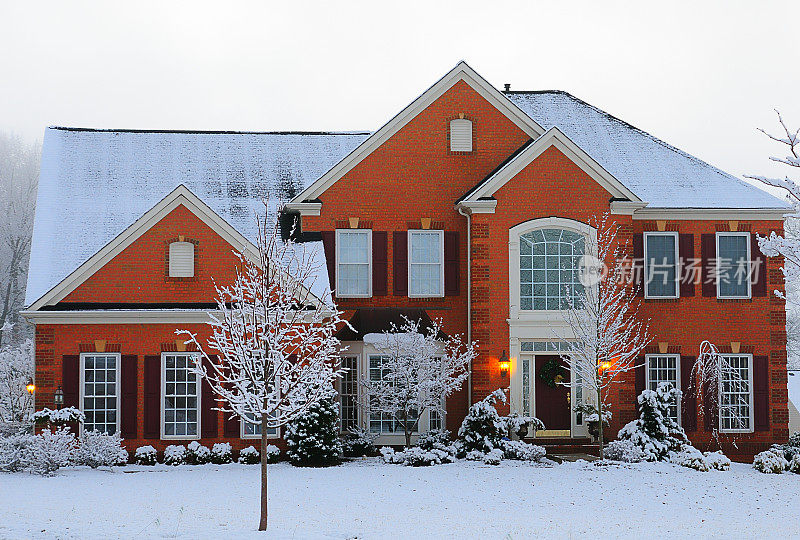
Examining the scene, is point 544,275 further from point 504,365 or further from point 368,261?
point 368,261

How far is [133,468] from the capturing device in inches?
865

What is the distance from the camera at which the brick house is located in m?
23.0

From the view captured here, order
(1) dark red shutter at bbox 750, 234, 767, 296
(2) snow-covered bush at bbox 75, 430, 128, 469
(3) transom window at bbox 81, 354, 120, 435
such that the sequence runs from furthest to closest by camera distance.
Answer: (1) dark red shutter at bbox 750, 234, 767, 296 < (3) transom window at bbox 81, 354, 120, 435 < (2) snow-covered bush at bbox 75, 430, 128, 469

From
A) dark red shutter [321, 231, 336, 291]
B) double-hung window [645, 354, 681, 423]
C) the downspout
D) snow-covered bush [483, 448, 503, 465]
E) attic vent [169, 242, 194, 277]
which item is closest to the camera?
snow-covered bush [483, 448, 503, 465]

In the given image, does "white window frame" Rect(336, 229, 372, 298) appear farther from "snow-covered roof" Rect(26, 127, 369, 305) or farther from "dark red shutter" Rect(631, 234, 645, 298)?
"dark red shutter" Rect(631, 234, 645, 298)

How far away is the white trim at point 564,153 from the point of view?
24.5 m

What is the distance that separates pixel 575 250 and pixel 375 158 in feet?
19.9

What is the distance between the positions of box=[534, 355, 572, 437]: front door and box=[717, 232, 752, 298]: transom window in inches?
215

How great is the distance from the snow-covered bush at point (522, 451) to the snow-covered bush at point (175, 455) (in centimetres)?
781

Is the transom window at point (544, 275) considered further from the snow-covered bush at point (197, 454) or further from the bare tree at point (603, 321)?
the snow-covered bush at point (197, 454)

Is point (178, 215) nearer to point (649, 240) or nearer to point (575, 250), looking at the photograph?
point (575, 250)

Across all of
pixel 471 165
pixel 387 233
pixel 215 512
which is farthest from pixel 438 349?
pixel 215 512

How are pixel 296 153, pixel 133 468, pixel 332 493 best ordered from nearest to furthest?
1. pixel 332 493
2. pixel 133 468
3. pixel 296 153

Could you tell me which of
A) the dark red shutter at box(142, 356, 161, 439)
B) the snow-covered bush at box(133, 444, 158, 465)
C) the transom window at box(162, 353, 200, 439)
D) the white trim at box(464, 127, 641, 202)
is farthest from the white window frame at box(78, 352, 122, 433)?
the white trim at box(464, 127, 641, 202)
